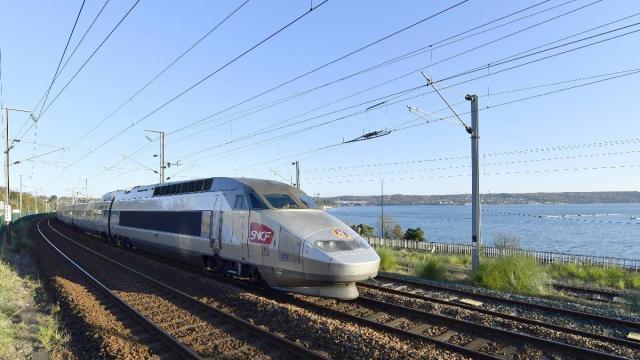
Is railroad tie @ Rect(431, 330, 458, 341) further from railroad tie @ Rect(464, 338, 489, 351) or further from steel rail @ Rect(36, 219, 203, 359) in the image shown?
steel rail @ Rect(36, 219, 203, 359)

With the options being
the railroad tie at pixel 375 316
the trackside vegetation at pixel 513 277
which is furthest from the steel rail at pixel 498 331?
the trackside vegetation at pixel 513 277

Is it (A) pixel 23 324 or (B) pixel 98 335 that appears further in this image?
(A) pixel 23 324

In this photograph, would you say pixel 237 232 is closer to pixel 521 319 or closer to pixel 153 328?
pixel 153 328

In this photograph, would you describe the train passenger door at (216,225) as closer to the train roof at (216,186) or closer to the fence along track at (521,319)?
the train roof at (216,186)

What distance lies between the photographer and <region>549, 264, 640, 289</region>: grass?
1784 cm

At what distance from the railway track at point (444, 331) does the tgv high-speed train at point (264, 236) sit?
0.49 m

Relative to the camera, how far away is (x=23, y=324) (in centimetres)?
902

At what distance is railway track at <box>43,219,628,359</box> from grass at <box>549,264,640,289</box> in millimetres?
12146

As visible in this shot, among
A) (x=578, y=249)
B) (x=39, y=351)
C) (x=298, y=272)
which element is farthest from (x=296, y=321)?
(x=578, y=249)

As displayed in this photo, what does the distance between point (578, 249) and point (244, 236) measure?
48912mm

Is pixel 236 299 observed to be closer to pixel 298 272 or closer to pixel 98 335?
pixel 298 272

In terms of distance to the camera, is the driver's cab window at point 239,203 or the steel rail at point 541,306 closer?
the steel rail at point 541,306

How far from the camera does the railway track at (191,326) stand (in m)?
6.96

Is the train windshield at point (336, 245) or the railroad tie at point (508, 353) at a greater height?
the train windshield at point (336, 245)
